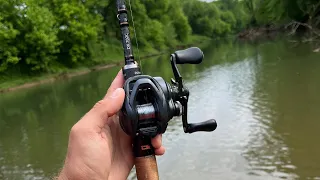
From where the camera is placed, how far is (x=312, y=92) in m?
12.5

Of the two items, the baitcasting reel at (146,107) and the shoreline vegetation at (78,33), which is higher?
the baitcasting reel at (146,107)

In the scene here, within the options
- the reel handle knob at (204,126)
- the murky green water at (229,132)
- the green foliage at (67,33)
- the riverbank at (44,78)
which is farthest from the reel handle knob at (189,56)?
the green foliage at (67,33)

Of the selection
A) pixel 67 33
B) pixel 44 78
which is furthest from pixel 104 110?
pixel 67 33

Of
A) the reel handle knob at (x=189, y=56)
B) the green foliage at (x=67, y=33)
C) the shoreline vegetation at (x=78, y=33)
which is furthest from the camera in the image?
the green foliage at (x=67, y=33)

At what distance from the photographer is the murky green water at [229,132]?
7598 millimetres

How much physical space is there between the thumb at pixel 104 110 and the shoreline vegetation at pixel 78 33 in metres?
15.5

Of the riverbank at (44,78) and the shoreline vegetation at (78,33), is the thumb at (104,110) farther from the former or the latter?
the riverbank at (44,78)

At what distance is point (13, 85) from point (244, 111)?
67.7 feet

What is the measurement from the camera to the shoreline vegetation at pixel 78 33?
28.9 metres

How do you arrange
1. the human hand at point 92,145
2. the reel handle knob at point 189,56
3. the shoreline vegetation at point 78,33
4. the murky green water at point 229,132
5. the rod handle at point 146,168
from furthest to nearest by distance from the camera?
A: the shoreline vegetation at point 78,33 → the murky green water at point 229,132 → the reel handle knob at point 189,56 → the rod handle at point 146,168 → the human hand at point 92,145

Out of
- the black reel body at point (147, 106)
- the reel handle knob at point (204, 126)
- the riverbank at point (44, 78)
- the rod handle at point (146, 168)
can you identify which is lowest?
the riverbank at point (44, 78)

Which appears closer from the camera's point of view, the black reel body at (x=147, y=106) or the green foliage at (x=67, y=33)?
the black reel body at (x=147, y=106)

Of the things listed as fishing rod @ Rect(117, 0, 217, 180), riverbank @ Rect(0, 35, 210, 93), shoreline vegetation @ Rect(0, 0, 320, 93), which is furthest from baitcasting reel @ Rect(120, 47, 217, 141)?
riverbank @ Rect(0, 35, 210, 93)

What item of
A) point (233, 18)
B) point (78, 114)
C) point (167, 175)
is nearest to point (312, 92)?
point (167, 175)
